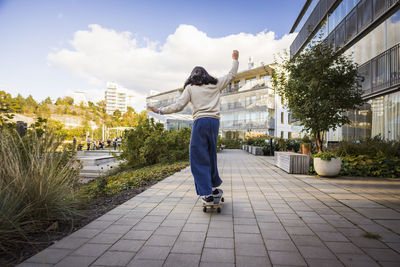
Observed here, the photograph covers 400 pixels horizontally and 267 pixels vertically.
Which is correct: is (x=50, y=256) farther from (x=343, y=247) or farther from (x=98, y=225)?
(x=343, y=247)

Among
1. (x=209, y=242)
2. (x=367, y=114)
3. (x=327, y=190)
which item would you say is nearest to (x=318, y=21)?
(x=367, y=114)

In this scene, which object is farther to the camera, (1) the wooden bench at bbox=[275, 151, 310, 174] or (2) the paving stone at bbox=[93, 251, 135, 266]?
(1) the wooden bench at bbox=[275, 151, 310, 174]

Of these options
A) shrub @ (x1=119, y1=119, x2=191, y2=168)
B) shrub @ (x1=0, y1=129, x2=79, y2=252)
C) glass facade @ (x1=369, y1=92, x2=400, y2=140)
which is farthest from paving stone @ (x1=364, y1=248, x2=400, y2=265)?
glass facade @ (x1=369, y1=92, x2=400, y2=140)

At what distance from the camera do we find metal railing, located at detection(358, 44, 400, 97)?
8.46 m

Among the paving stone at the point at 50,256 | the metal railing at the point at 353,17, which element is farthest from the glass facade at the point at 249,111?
the paving stone at the point at 50,256

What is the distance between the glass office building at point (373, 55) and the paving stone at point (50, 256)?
898cm

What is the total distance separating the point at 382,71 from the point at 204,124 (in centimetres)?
961

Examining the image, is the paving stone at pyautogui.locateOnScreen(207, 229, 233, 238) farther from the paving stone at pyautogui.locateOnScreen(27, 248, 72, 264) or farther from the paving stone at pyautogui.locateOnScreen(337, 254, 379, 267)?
the paving stone at pyautogui.locateOnScreen(27, 248, 72, 264)

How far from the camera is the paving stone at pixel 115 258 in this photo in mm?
1862

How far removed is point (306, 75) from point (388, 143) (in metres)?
3.24

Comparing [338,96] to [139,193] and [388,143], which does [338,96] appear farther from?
[139,193]

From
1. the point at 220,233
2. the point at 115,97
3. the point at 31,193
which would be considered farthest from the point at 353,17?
the point at 115,97

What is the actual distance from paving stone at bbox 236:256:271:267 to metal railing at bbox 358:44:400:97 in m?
9.24

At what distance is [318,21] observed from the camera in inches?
581
